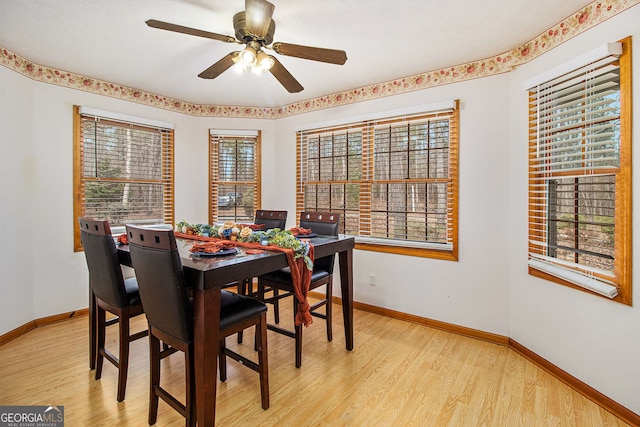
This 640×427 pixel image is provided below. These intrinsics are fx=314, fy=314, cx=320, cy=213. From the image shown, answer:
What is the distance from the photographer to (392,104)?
10.7 ft

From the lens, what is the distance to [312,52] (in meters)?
1.92

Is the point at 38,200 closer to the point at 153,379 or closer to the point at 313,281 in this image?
the point at 153,379

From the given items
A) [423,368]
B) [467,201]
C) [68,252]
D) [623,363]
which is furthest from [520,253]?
[68,252]

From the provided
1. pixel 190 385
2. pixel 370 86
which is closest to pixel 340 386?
pixel 190 385

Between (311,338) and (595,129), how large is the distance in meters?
2.58

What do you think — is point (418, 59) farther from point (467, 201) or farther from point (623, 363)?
point (623, 363)

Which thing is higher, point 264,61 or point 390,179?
point 264,61

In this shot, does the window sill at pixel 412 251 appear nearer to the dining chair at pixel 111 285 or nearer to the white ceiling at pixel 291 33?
the white ceiling at pixel 291 33

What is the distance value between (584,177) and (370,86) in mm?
2115

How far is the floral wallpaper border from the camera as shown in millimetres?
2027

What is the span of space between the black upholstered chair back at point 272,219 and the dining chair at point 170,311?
146cm

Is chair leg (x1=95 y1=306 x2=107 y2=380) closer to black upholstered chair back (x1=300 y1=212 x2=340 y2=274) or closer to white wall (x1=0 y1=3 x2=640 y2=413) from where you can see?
white wall (x1=0 y1=3 x2=640 y2=413)

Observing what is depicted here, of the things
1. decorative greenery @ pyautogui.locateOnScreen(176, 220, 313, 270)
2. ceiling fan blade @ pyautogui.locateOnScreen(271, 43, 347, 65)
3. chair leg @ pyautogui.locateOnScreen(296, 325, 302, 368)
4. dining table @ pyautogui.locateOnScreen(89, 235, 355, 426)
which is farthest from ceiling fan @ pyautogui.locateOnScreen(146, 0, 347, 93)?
chair leg @ pyautogui.locateOnScreen(296, 325, 302, 368)

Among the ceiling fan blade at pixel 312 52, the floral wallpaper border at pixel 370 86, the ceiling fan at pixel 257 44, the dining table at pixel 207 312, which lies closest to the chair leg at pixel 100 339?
the dining table at pixel 207 312
